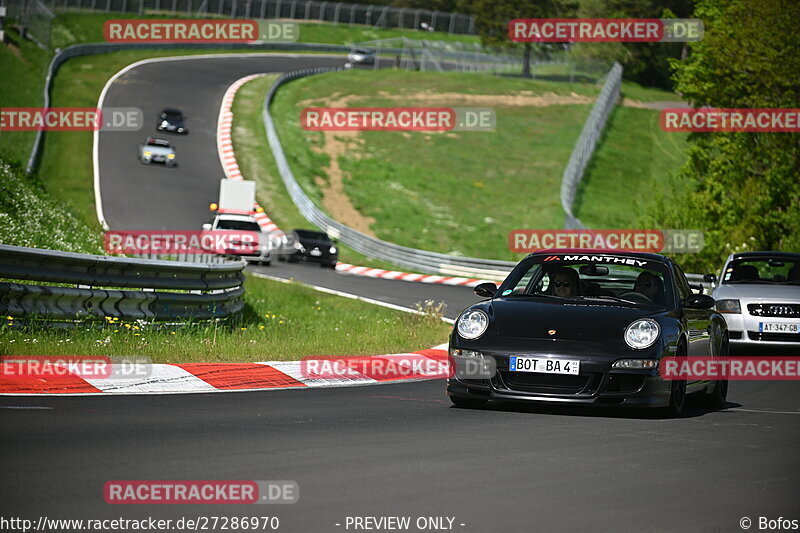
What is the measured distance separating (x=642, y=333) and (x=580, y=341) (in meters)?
0.52

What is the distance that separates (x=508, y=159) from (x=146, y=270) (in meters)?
50.3

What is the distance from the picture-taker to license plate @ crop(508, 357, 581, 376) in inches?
351

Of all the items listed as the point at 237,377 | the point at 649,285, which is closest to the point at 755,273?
the point at 649,285

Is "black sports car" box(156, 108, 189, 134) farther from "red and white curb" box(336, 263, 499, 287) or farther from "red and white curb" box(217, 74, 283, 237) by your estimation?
"red and white curb" box(336, 263, 499, 287)

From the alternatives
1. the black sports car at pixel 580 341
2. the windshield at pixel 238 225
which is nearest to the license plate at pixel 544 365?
the black sports car at pixel 580 341

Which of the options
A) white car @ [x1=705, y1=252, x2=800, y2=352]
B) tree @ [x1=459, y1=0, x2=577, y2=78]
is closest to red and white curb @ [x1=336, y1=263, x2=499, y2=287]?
white car @ [x1=705, y1=252, x2=800, y2=352]

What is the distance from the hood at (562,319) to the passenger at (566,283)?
0.48 meters

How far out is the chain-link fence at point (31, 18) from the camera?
57.8 meters

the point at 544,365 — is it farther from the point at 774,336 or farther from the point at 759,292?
the point at 759,292

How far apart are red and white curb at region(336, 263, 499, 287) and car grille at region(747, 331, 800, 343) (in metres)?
17.6

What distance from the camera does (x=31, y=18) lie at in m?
59.4

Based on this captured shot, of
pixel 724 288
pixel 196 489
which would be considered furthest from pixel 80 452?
pixel 724 288

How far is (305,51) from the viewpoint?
90812 mm

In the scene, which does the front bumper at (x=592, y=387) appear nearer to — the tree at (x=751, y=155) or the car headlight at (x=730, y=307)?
the car headlight at (x=730, y=307)
